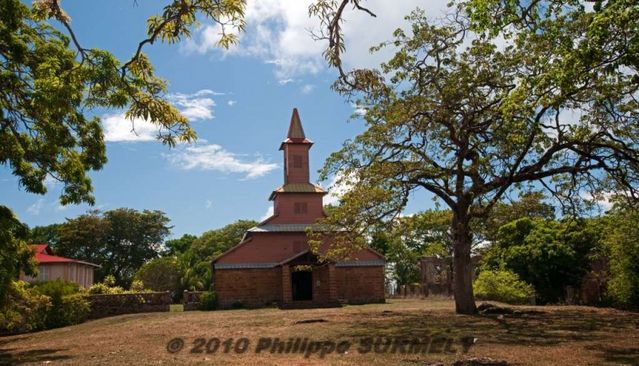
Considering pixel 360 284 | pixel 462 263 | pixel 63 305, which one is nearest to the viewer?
pixel 462 263

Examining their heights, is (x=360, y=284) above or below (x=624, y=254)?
below

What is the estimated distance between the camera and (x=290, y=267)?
37.0 m

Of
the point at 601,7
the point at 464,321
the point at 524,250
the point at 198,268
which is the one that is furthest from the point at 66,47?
the point at 198,268

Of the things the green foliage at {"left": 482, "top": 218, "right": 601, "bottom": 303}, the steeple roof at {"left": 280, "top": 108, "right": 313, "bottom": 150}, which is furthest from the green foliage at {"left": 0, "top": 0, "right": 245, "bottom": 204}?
the steeple roof at {"left": 280, "top": 108, "right": 313, "bottom": 150}

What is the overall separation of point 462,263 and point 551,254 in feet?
26.3

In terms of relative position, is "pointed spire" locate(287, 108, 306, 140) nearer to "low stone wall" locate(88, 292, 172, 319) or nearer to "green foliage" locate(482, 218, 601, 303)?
"low stone wall" locate(88, 292, 172, 319)

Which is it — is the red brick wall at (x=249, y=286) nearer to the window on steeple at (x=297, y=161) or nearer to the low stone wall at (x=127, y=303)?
the low stone wall at (x=127, y=303)

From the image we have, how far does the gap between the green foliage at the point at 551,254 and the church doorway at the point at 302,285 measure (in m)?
15.8

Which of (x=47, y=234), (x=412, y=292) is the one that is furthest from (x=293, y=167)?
(x=47, y=234)

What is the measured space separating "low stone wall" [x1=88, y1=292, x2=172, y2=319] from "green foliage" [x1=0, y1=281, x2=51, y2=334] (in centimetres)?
503

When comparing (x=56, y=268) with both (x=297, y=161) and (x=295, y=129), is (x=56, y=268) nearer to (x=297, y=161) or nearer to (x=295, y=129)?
(x=297, y=161)

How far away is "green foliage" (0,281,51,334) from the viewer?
1733 cm

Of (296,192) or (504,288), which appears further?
(296,192)

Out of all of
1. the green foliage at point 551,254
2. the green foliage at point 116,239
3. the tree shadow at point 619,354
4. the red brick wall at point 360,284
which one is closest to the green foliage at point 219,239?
the green foliage at point 116,239
